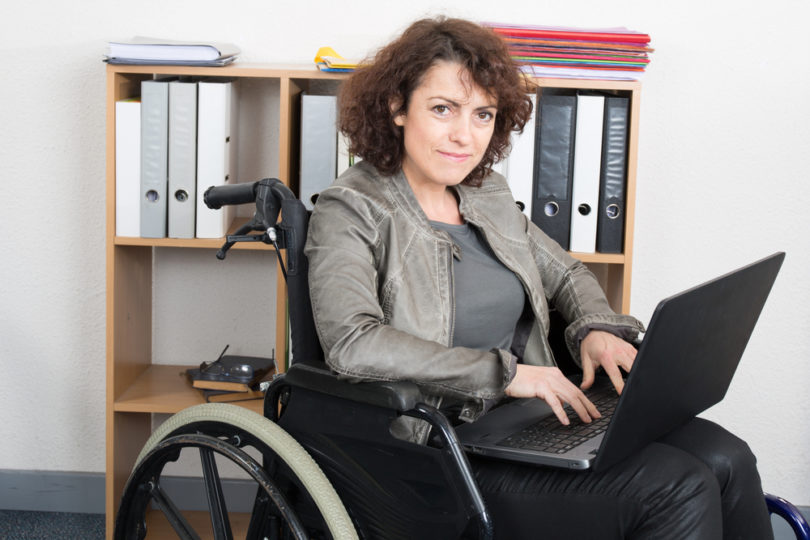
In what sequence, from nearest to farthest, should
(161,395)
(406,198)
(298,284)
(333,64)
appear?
(298,284) < (406,198) < (333,64) < (161,395)

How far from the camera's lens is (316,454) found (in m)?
1.51

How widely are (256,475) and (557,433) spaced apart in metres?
0.45

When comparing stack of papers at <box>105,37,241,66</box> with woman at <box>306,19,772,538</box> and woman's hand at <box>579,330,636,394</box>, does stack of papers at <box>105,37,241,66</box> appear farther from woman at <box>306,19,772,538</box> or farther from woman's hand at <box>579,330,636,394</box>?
woman's hand at <box>579,330,636,394</box>

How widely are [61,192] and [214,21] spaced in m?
0.56

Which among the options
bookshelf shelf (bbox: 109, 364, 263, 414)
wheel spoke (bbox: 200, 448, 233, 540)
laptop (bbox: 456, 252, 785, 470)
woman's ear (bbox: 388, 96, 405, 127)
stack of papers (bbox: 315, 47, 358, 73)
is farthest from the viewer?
bookshelf shelf (bbox: 109, 364, 263, 414)

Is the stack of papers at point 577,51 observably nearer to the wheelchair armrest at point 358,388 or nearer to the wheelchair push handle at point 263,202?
the wheelchair push handle at point 263,202

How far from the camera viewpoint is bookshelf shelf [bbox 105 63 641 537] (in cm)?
210

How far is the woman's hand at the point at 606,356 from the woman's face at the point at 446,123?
358 millimetres

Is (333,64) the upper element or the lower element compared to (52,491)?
upper

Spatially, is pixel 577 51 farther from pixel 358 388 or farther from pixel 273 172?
pixel 358 388

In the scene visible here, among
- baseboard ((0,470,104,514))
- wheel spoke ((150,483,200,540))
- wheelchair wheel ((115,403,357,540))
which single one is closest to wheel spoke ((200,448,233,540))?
wheelchair wheel ((115,403,357,540))

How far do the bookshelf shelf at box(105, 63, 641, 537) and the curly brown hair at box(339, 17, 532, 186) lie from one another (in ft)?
1.20

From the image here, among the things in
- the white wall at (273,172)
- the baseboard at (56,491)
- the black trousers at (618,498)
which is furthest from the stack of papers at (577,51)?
the baseboard at (56,491)

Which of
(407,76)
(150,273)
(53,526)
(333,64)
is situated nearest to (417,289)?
(407,76)
